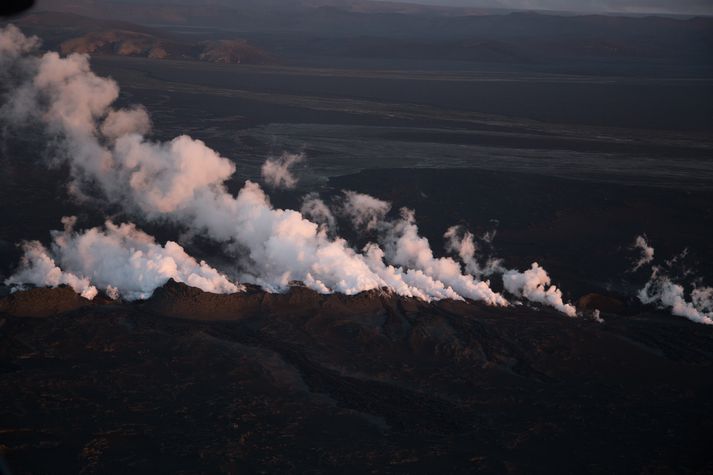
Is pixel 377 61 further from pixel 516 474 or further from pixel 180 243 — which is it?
pixel 516 474

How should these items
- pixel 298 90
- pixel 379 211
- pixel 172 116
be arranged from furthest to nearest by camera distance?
1. pixel 298 90
2. pixel 172 116
3. pixel 379 211

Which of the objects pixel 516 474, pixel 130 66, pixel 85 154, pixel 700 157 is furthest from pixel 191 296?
pixel 130 66

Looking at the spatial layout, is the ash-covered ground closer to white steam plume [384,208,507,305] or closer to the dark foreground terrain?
the dark foreground terrain

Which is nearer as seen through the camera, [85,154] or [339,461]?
[339,461]

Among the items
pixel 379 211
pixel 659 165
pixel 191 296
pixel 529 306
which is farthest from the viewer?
pixel 659 165

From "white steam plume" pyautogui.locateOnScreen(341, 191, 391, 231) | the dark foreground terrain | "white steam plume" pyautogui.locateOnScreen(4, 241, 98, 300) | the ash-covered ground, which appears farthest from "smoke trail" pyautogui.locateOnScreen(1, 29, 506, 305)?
"white steam plume" pyautogui.locateOnScreen(4, 241, 98, 300)

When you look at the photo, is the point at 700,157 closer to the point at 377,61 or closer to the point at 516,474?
the point at 516,474

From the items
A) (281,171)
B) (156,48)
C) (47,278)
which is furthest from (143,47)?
(47,278)

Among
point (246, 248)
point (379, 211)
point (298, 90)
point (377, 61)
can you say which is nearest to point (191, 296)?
point (246, 248)
